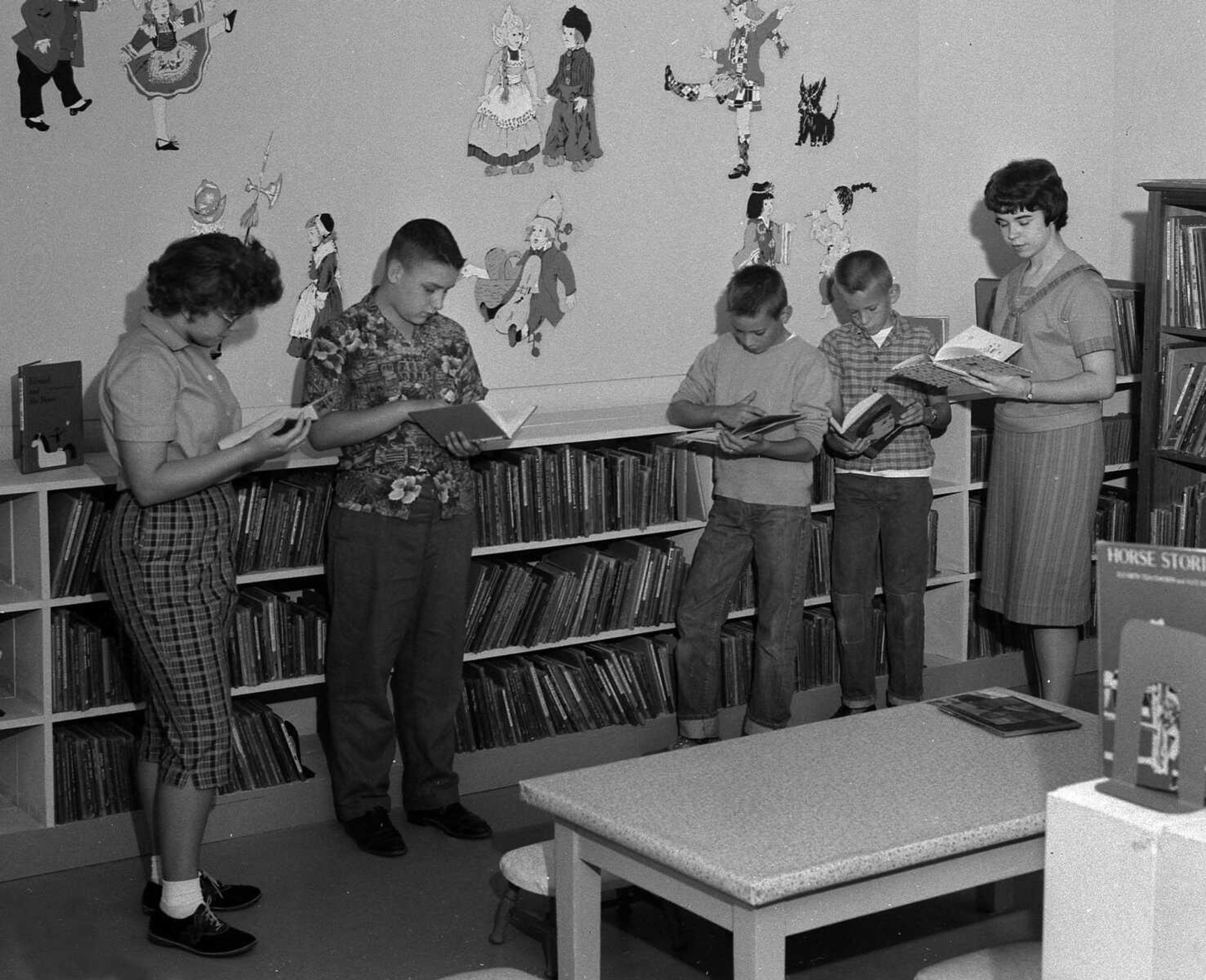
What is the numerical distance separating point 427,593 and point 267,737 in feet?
2.14

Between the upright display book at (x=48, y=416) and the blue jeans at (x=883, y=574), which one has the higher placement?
the upright display book at (x=48, y=416)

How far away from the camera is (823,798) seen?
2.70 meters

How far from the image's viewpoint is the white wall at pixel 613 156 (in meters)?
4.39

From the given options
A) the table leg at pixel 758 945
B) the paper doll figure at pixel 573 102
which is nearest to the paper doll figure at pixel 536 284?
the paper doll figure at pixel 573 102

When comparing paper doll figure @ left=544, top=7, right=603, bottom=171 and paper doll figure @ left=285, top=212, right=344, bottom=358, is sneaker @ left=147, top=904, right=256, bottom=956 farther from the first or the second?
paper doll figure @ left=544, top=7, right=603, bottom=171

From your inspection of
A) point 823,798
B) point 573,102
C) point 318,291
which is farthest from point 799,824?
point 573,102

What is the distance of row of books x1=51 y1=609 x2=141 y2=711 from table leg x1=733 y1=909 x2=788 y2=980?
2373 mm

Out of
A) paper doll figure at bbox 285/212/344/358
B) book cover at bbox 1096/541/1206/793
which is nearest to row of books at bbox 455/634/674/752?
paper doll figure at bbox 285/212/344/358

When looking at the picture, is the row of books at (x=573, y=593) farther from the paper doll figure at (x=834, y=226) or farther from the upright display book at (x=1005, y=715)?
the upright display book at (x=1005, y=715)

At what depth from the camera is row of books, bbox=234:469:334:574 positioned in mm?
4391

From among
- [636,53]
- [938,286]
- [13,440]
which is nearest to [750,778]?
[13,440]

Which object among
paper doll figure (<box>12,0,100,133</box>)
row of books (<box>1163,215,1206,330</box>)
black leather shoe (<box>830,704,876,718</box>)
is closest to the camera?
paper doll figure (<box>12,0,100,133</box>)

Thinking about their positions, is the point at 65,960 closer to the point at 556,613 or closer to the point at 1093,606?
the point at 556,613

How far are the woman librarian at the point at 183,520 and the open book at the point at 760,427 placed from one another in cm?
137
